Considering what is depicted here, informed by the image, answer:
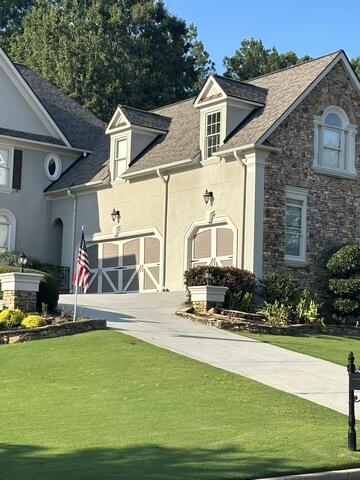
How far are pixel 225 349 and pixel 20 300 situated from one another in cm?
588

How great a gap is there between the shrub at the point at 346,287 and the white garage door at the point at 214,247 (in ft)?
10.4

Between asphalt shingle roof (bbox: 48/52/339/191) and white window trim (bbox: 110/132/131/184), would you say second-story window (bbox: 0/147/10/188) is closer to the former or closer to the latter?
asphalt shingle roof (bbox: 48/52/339/191)

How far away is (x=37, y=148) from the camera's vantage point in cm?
3575

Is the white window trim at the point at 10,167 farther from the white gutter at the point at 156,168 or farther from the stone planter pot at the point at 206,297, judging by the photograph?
the stone planter pot at the point at 206,297

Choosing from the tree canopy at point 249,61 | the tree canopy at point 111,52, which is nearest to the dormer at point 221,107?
the tree canopy at point 111,52

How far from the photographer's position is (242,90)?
29.5 m

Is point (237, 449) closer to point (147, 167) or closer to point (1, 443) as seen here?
point (1, 443)

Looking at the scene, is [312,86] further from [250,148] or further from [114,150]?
[114,150]

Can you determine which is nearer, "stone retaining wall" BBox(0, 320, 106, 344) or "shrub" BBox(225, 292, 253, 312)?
"stone retaining wall" BBox(0, 320, 106, 344)

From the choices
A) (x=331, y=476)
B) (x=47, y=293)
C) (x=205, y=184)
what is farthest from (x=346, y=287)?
(x=331, y=476)

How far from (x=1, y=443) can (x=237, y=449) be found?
3040 millimetres

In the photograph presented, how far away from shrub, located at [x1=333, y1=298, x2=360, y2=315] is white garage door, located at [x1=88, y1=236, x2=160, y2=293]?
629 centimetres

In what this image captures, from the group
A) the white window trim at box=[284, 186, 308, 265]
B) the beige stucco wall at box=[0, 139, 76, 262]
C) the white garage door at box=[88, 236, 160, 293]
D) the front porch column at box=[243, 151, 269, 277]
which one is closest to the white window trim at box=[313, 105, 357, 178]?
the white window trim at box=[284, 186, 308, 265]

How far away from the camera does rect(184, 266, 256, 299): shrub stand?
25.5 metres
